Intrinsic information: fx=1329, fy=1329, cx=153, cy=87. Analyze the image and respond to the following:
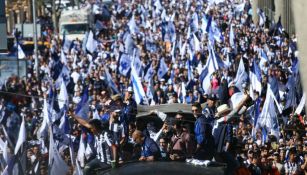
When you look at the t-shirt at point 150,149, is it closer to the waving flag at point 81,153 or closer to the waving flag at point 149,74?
the waving flag at point 81,153

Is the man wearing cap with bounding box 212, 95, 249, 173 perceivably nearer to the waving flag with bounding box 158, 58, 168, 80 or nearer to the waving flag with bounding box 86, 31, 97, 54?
the waving flag with bounding box 158, 58, 168, 80

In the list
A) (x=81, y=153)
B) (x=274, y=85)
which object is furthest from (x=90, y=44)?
(x=81, y=153)

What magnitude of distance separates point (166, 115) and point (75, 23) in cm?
3799

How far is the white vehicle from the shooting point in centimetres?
5475

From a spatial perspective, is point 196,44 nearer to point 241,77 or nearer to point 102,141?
point 241,77

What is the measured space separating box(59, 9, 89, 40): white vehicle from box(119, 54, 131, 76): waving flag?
23.2 meters

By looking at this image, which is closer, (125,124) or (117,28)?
(125,124)

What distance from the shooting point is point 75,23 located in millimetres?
55219

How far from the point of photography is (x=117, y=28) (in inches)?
2004

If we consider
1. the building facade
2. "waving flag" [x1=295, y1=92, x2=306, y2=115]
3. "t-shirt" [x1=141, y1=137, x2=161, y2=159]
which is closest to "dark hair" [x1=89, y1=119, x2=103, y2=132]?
"t-shirt" [x1=141, y1=137, x2=161, y2=159]

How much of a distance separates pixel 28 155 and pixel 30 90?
13076 millimetres

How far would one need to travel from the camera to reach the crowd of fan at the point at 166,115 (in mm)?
15406

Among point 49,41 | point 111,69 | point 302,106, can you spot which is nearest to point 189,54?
point 111,69

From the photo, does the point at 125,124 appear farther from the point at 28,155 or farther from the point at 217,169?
the point at 217,169
